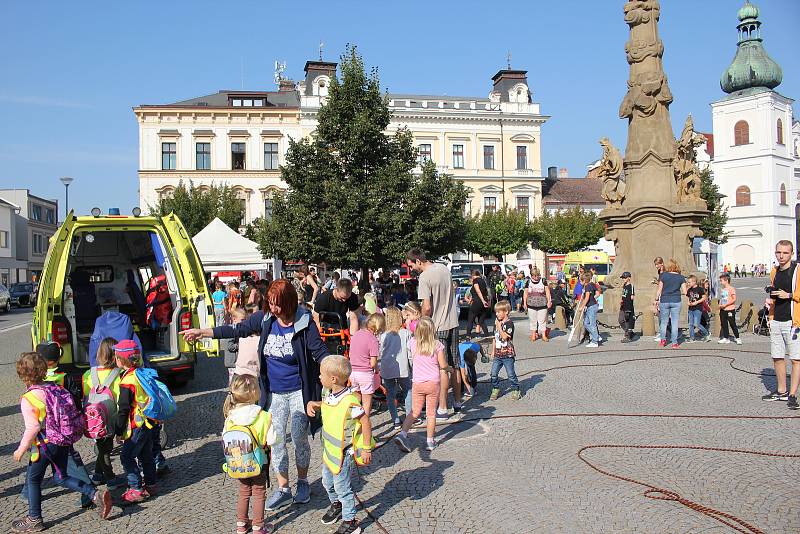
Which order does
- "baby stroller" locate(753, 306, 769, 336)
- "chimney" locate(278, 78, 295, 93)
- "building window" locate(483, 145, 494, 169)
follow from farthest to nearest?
"chimney" locate(278, 78, 295, 93), "building window" locate(483, 145, 494, 169), "baby stroller" locate(753, 306, 769, 336)

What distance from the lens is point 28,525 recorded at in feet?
16.4

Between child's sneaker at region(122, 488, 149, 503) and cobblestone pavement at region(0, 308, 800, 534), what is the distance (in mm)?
71

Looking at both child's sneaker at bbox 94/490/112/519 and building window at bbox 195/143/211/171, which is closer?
child's sneaker at bbox 94/490/112/519

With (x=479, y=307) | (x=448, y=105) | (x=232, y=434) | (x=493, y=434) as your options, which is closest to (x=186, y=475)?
(x=232, y=434)

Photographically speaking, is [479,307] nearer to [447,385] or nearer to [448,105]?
[447,385]

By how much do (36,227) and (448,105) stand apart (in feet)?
167

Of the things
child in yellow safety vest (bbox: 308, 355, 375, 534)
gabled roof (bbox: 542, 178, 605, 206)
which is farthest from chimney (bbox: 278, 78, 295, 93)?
child in yellow safety vest (bbox: 308, 355, 375, 534)

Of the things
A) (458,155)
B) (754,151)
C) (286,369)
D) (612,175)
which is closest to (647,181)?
(612,175)

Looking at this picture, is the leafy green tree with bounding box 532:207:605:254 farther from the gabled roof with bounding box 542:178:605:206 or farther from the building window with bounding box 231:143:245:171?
the building window with bounding box 231:143:245:171

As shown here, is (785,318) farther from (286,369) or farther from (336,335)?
(286,369)

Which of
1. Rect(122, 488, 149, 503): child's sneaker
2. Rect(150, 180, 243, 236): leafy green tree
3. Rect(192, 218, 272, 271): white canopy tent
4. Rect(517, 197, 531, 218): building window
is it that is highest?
Rect(517, 197, 531, 218): building window

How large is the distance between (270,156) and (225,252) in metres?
32.2

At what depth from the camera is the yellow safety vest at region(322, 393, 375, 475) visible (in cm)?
478

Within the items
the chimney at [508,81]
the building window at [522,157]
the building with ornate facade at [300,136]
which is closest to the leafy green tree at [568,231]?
the building with ornate facade at [300,136]
